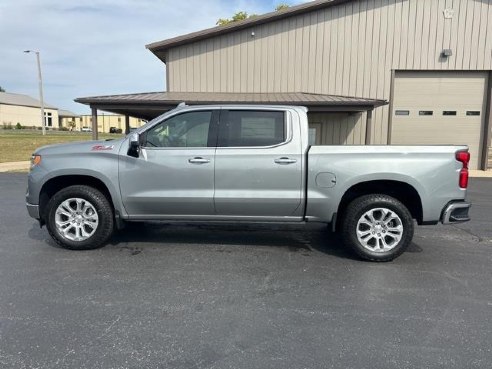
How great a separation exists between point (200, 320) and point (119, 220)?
7.27ft

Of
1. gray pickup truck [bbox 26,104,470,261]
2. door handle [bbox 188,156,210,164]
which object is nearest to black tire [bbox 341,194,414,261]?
gray pickup truck [bbox 26,104,470,261]

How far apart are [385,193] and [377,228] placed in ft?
1.70

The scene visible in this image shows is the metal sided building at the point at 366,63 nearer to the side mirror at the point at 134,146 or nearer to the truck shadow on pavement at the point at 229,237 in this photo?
the truck shadow on pavement at the point at 229,237

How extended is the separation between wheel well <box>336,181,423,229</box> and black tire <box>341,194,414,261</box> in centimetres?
16

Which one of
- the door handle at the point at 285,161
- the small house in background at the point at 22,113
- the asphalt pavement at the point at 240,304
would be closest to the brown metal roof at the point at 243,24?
the asphalt pavement at the point at 240,304

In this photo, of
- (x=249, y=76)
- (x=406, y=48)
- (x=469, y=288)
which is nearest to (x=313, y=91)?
(x=249, y=76)

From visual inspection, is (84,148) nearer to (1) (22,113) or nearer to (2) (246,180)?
(2) (246,180)

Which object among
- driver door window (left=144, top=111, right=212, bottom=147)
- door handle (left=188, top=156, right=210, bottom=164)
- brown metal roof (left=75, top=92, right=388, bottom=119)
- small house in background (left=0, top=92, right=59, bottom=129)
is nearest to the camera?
door handle (left=188, top=156, right=210, bottom=164)

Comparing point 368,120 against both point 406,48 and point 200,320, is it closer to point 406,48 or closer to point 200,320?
point 406,48

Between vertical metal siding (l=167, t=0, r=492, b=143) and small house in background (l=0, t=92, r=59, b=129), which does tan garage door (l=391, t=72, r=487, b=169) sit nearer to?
vertical metal siding (l=167, t=0, r=492, b=143)

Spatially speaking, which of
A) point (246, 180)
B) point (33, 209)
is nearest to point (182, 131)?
point (246, 180)

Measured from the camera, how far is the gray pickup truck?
4469 millimetres

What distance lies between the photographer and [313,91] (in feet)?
48.6

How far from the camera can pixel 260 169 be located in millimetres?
4594
